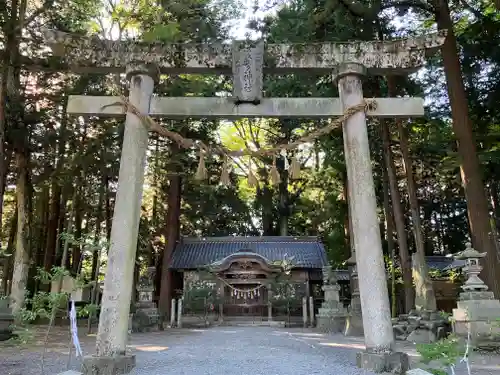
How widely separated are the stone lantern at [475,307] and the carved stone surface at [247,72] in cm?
602

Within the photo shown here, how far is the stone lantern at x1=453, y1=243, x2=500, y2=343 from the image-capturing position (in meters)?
7.95

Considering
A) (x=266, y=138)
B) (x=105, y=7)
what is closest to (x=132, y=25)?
(x=105, y=7)

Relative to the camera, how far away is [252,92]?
5969 millimetres

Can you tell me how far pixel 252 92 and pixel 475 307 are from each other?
6.16m

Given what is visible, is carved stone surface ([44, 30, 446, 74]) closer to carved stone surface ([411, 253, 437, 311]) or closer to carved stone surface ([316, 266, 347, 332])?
carved stone surface ([411, 253, 437, 311])

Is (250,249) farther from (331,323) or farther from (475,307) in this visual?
(475,307)

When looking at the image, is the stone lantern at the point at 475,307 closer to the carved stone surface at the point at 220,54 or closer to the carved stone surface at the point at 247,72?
the carved stone surface at the point at 220,54

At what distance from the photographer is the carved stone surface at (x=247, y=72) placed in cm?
597

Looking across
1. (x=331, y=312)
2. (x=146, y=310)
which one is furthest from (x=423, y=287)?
(x=146, y=310)

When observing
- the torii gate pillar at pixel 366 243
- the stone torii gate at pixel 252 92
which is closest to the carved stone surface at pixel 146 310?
the stone torii gate at pixel 252 92

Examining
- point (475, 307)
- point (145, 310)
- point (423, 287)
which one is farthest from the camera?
point (145, 310)

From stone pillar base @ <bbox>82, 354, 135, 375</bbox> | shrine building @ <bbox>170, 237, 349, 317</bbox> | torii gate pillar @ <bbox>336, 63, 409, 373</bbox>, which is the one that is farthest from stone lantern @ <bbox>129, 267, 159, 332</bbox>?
torii gate pillar @ <bbox>336, 63, 409, 373</bbox>

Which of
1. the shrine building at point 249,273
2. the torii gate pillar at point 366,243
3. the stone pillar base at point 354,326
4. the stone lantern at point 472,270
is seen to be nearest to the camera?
the torii gate pillar at point 366,243

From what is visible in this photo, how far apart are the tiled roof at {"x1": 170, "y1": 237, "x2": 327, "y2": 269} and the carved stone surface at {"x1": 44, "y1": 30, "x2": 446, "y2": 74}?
15.5 meters
